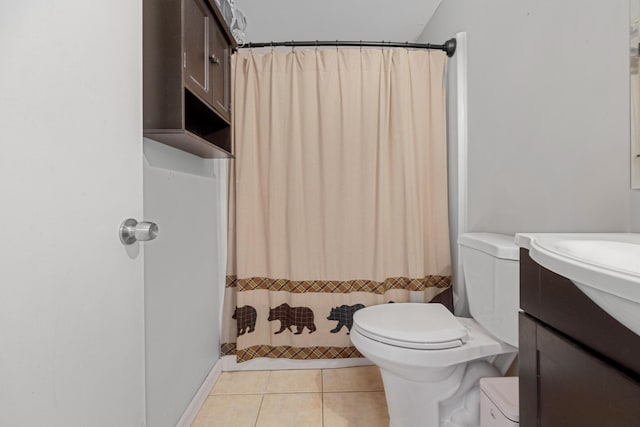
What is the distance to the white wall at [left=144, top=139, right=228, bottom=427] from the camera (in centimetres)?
115

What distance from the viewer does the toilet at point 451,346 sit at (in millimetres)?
1142

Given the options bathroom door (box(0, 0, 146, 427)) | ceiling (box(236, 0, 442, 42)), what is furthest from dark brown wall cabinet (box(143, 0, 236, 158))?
ceiling (box(236, 0, 442, 42))

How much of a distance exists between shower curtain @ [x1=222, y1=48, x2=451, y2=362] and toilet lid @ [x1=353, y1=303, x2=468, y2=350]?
0.42m

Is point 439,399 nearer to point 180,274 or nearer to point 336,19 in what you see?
point 180,274

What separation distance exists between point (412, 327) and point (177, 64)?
123 centimetres

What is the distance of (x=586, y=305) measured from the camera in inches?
18.8

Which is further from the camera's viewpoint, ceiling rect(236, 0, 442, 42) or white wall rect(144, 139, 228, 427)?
ceiling rect(236, 0, 442, 42)

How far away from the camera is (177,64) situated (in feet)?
3.40

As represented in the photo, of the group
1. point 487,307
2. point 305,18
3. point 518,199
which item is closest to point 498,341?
point 487,307

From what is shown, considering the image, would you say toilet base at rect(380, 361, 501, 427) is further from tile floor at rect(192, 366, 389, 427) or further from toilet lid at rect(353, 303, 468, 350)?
tile floor at rect(192, 366, 389, 427)

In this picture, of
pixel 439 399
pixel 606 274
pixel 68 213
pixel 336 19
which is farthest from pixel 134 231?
pixel 336 19

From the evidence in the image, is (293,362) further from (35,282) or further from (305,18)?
(305,18)

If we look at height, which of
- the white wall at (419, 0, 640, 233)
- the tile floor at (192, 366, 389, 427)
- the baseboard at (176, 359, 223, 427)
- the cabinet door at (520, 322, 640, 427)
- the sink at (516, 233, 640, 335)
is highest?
the white wall at (419, 0, 640, 233)

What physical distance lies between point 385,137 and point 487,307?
99cm
